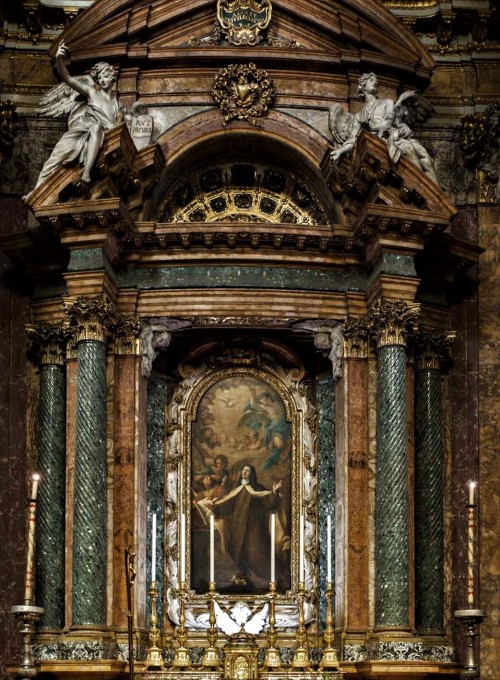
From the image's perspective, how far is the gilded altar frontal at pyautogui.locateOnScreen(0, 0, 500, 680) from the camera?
25.7 metres

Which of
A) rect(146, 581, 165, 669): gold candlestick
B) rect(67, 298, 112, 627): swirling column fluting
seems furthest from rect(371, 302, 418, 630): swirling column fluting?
rect(67, 298, 112, 627): swirling column fluting

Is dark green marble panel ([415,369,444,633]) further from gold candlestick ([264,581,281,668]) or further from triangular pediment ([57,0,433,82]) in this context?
triangular pediment ([57,0,433,82])

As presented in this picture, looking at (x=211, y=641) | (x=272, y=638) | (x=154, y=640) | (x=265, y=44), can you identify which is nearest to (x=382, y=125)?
(x=265, y=44)

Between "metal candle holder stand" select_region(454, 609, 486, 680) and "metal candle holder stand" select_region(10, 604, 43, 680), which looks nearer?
"metal candle holder stand" select_region(10, 604, 43, 680)

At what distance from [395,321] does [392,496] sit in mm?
2352

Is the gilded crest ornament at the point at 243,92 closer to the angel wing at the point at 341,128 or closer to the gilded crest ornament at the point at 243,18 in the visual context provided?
the gilded crest ornament at the point at 243,18

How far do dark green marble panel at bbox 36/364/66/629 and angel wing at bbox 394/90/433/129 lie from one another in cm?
589

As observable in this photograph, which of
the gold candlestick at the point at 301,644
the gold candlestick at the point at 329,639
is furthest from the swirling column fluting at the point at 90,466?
the gold candlestick at the point at 329,639

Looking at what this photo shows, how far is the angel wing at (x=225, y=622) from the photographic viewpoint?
26797 millimetres

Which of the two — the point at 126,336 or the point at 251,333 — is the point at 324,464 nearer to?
the point at 251,333

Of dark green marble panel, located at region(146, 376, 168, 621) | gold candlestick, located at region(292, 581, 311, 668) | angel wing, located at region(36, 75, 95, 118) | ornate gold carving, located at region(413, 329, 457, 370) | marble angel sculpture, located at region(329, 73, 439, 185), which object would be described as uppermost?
angel wing, located at region(36, 75, 95, 118)

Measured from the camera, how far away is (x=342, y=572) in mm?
26125

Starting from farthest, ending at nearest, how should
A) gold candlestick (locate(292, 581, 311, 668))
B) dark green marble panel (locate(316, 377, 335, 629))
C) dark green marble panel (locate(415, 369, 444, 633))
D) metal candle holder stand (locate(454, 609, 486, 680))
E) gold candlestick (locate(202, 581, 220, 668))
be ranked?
dark green marble panel (locate(316, 377, 335, 629)) < dark green marble panel (locate(415, 369, 444, 633)) < gold candlestick (locate(202, 581, 220, 668)) < gold candlestick (locate(292, 581, 311, 668)) < metal candle holder stand (locate(454, 609, 486, 680))

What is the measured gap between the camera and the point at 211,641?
1012 inches
